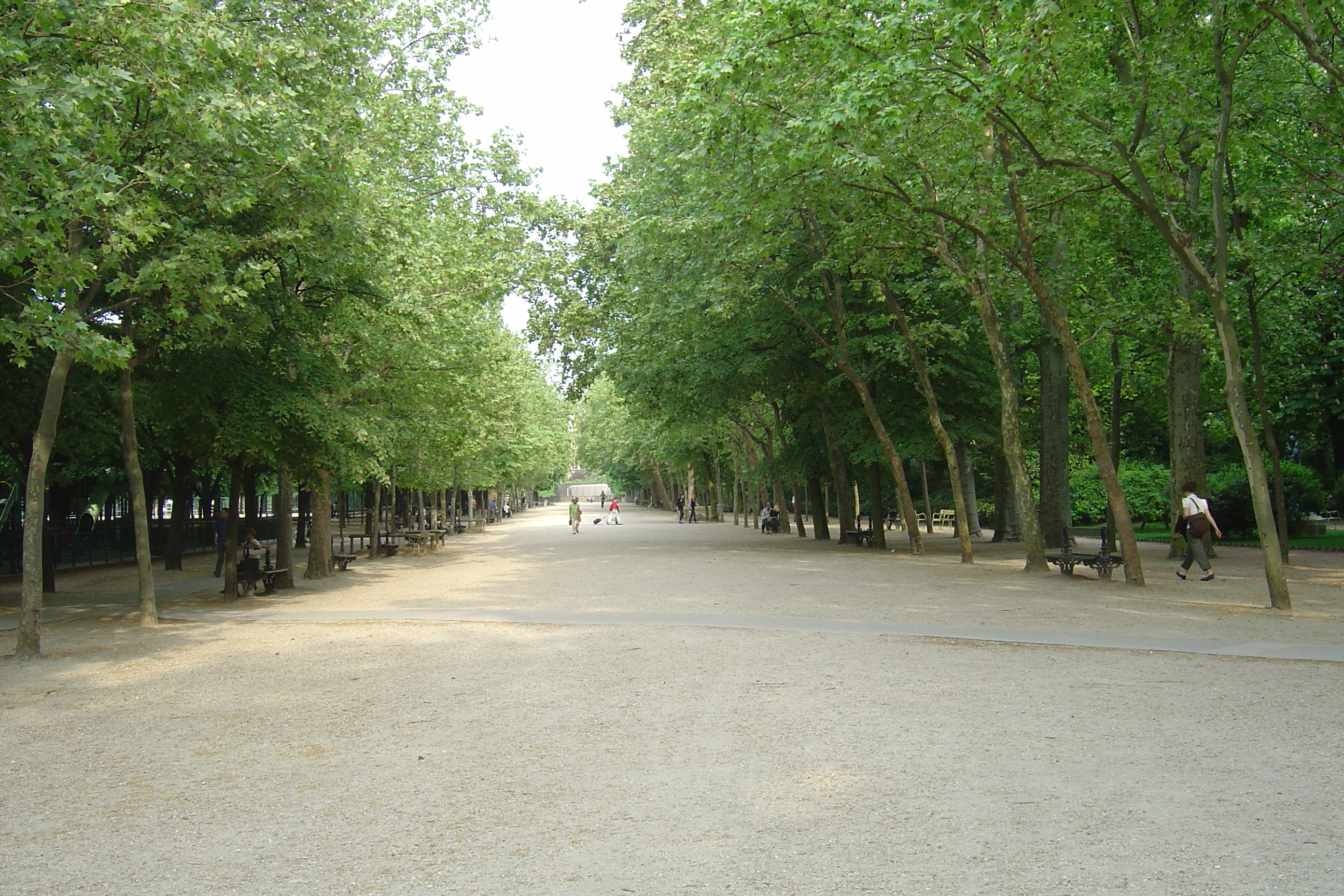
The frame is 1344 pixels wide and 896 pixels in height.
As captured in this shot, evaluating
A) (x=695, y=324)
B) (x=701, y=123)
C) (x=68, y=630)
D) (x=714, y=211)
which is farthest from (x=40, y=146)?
(x=695, y=324)

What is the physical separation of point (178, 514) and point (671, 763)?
25.6m

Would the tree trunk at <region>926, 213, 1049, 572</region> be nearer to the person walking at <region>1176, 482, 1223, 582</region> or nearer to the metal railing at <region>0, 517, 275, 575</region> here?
the person walking at <region>1176, 482, 1223, 582</region>

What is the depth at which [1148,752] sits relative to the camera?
6637 millimetres

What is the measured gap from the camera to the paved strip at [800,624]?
10703 millimetres

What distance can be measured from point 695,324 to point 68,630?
1508 centimetres

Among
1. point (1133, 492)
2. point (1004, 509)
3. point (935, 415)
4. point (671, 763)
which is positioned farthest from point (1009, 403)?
point (1133, 492)

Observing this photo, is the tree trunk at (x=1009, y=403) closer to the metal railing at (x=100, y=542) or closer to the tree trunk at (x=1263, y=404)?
the tree trunk at (x=1263, y=404)

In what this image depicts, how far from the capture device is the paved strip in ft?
35.1

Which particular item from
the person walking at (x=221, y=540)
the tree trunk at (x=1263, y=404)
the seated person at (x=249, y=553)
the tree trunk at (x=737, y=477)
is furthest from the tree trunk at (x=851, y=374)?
the tree trunk at (x=737, y=477)

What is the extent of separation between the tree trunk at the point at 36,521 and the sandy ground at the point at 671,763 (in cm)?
54

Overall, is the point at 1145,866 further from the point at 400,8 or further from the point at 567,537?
the point at 567,537

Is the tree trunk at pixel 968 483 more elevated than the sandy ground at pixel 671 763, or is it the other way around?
the tree trunk at pixel 968 483

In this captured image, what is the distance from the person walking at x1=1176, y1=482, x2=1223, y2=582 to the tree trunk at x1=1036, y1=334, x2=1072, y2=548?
5.01 m

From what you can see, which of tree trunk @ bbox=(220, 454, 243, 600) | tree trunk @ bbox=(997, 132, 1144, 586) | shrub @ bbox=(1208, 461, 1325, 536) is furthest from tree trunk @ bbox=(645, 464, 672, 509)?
tree trunk @ bbox=(997, 132, 1144, 586)
